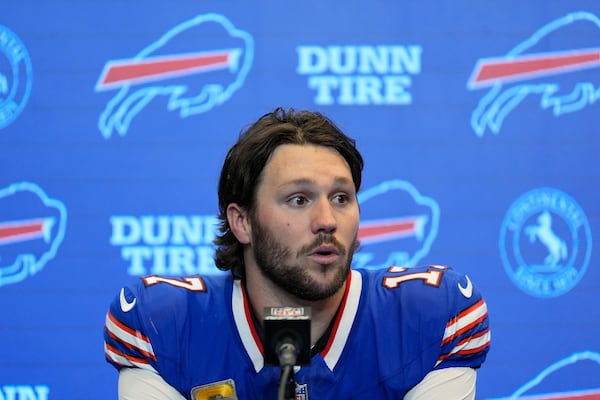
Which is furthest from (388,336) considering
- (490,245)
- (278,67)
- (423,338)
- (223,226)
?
(278,67)

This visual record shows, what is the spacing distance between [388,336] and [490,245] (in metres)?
1.05

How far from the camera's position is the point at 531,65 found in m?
2.94

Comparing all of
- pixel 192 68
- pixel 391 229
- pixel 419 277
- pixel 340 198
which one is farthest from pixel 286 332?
pixel 192 68

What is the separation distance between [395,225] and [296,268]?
106 centimetres

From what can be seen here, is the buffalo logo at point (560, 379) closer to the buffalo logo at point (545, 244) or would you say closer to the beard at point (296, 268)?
the buffalo logo at point (545, 244)

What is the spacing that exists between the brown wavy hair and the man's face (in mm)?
36

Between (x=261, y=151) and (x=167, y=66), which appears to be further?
(x=167, y=66)

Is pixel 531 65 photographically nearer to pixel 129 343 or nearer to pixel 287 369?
pixel 129 343

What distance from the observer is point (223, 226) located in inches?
88.0

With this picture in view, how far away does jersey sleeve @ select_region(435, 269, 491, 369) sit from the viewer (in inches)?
76.0

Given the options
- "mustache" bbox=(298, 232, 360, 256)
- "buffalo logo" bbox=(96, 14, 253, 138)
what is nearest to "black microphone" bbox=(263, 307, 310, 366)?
"mustache" bbox=(298, 232, 360, 256)

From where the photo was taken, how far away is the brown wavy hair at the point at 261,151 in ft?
6.62

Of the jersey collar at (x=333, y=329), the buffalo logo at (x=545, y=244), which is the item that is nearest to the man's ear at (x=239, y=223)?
the jersey collar at (x=333, y=329)

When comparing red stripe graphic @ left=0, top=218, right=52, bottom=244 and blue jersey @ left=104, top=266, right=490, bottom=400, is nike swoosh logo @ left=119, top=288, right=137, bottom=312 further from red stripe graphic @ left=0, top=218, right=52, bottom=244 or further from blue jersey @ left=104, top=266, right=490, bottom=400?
red stripe graphic @ left=0, top=218, right=52, bottom=244
